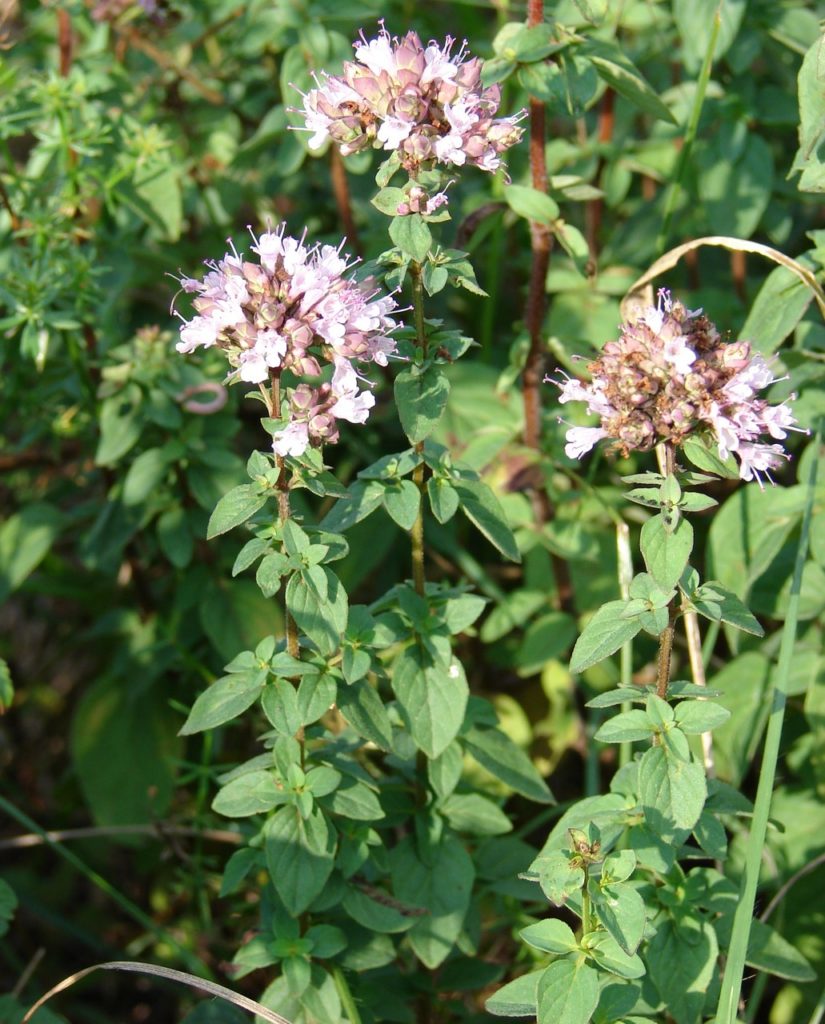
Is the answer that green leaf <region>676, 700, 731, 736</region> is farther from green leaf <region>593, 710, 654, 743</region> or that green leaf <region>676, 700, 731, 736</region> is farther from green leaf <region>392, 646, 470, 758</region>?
green leaf <region>392, 646, 470, 758</region>

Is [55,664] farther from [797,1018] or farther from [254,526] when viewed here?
[797,1018]

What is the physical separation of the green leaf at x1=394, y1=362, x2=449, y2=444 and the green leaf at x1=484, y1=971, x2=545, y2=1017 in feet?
2.59

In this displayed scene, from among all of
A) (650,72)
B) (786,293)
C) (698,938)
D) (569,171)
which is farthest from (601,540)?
(650,72)

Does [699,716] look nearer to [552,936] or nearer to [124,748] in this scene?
[552,936]

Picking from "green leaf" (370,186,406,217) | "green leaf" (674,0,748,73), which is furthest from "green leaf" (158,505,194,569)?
"green leaf" (674,0,748,73)

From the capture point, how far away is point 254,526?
175cm

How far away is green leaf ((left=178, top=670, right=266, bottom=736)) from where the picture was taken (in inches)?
68.1

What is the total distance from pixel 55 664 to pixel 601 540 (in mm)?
1620

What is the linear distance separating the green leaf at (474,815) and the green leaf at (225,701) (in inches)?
20.0

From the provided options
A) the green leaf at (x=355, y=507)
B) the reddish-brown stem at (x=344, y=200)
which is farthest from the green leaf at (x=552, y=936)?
the reddish-brown stem at (x=344, y=200)

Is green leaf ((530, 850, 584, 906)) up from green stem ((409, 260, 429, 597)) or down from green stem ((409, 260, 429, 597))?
down

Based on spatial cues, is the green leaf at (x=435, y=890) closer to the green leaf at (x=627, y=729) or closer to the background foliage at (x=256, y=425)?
the background foliage at (x=256, y=425)

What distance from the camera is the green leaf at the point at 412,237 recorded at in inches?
67.0

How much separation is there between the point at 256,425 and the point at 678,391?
2009 millimetres
